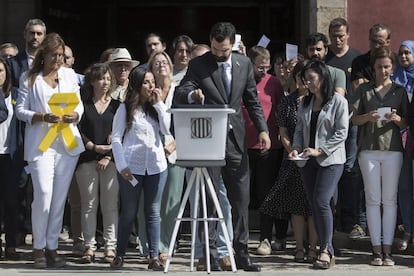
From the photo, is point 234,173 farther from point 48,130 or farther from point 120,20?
point 120,20

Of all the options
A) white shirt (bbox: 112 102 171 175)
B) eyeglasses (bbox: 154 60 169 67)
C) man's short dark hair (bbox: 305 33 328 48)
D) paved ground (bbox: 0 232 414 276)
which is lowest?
A: paved ground (bbox: 0 232 414 276)

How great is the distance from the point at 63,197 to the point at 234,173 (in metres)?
1.79

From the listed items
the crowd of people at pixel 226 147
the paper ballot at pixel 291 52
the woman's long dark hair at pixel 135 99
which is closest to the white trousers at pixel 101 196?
the crowd of people at pixel 226 147

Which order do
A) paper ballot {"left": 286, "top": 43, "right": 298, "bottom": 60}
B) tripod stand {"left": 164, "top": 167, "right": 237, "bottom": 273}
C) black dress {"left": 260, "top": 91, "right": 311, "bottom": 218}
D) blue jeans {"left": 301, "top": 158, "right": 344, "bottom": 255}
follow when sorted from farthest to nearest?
paper ballot {"left": 286, "top": 43, "right": 298, "bottom": 60} < black dress {"left": 260, "top": 91, "right": 311, "bottom": 218} < blue jeans {"left": 301, "top": 158, "right": 344, "bottom": 255} < tripod stand {"left": 164, "top": 167, "right": 237, "bottom": 273}

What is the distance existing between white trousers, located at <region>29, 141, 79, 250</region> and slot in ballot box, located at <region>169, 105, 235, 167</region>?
1.55 metres

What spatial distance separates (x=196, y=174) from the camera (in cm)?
1051

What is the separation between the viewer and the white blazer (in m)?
11.2

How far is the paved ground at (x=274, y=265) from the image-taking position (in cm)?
1082

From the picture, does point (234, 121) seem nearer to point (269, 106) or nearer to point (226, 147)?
point (226, 147)

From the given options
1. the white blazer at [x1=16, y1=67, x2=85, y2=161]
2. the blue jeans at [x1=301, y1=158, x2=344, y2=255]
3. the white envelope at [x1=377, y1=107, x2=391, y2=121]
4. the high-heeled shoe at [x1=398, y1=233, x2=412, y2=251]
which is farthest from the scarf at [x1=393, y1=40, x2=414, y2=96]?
the white blazer at [x1=16, y1=67, x2=85, y2=161]

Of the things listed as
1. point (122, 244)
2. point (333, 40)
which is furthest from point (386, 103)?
point (122, 244)

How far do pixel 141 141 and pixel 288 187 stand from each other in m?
1.86

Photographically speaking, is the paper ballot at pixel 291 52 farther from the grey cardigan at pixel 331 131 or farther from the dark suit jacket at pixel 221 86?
the dark suit jacket at pixel 221 86

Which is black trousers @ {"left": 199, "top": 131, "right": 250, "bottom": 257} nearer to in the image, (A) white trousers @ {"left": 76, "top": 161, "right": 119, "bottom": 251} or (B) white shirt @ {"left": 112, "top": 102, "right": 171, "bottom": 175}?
(B) white shirt @ {"left": 112, "top": 102, "right": 171, "bottom": 175}
